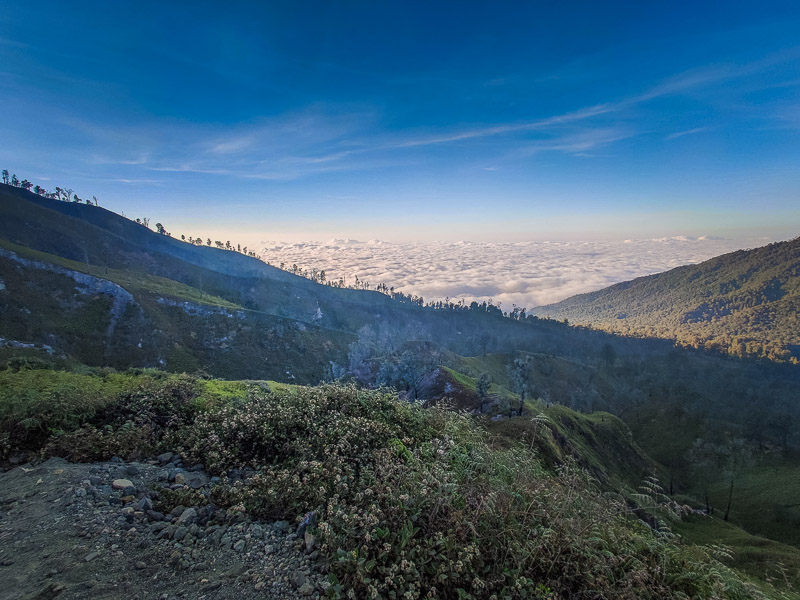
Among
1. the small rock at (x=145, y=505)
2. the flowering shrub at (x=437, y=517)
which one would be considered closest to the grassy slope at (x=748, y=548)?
the flowering shrub at (x=437, y=517)

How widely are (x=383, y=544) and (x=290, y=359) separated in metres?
95.9

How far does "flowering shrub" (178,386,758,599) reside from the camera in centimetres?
494

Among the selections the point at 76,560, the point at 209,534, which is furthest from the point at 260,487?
the point at 76,560

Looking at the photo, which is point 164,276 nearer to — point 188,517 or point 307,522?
point 188,517

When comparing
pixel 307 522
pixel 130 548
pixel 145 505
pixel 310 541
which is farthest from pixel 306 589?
pixel 145 505

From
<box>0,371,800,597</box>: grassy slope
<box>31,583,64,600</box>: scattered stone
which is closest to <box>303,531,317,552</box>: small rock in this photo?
<box>31,583,64,600</box>: scattered stone

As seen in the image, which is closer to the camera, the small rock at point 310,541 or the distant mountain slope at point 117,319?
the small rock at point 310,541

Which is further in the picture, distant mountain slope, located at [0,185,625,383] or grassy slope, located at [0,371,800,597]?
distant mountain slope, located at [0,185,625,383]

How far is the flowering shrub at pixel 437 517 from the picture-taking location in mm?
4941

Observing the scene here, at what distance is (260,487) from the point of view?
22.2ft

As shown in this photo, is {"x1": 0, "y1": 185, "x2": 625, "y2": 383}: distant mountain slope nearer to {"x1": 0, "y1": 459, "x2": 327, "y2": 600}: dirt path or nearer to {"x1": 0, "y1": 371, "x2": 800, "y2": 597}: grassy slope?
{"x1": 0, "y1": 371, "x2": 800, "y2": 597}: grassy slope

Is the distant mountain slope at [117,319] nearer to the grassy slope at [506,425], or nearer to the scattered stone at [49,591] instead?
the grassy slope at [506,425]

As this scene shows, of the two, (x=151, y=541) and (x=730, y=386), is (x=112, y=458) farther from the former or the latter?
(x=730, y=386)

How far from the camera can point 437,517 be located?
19.0 ft
